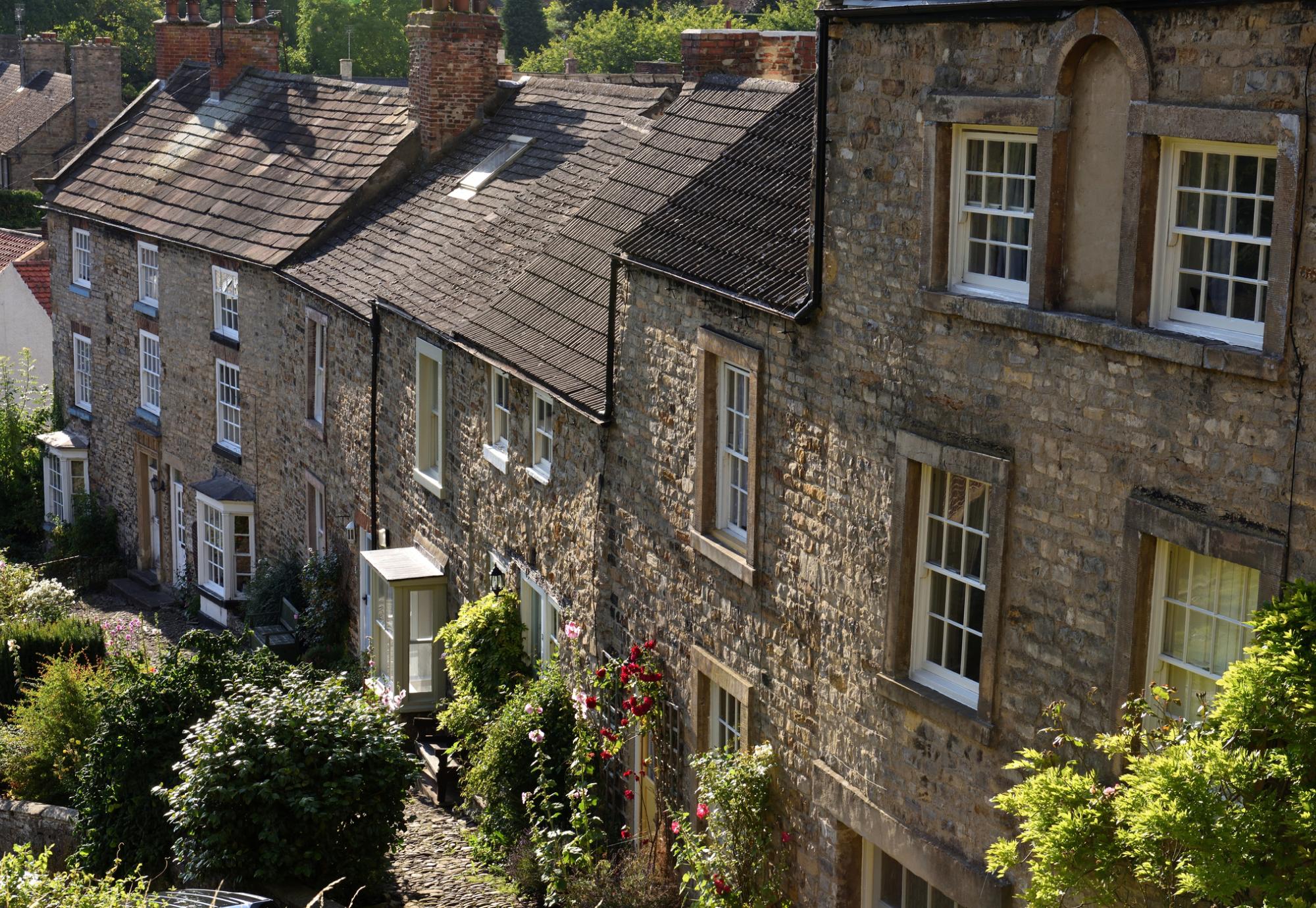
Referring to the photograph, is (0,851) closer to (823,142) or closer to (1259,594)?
(823,142)

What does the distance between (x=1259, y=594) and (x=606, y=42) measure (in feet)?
234

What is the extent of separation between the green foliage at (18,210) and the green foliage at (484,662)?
39.6m

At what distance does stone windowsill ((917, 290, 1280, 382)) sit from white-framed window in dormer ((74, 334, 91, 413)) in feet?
82.4

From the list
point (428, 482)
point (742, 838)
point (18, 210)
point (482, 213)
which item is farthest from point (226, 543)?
point (18, 210)

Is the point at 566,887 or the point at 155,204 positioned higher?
the point at 155,204

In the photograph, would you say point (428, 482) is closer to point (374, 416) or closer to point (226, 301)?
point (374, 416)

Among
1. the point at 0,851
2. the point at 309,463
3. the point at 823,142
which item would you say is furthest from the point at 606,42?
the point at 823,142

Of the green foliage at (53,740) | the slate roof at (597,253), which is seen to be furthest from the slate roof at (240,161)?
the green foliage at (53,740)

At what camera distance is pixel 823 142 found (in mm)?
10422

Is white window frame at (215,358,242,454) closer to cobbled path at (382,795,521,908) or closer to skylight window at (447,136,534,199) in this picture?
skylight window at (447,136,534,199)

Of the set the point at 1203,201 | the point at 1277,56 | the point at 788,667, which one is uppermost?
the point at 1277,56

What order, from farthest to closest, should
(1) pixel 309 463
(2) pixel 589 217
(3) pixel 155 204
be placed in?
(3) pixel 155 204
(1) pixel 309 463
(2) pixel 589 217

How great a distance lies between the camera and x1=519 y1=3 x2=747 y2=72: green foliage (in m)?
74.1

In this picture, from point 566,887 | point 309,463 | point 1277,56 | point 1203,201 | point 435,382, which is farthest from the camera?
point 309,463
